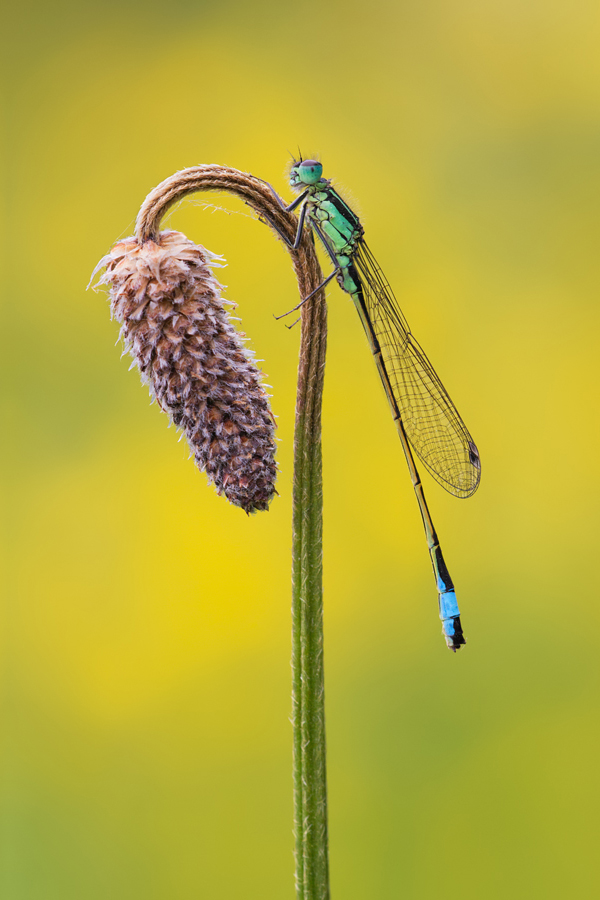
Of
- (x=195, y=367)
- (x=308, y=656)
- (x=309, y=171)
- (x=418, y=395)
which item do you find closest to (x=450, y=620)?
(x=418, y=395)

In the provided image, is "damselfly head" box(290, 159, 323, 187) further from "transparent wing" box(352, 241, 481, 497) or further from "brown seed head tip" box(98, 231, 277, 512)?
"brown seed head tip" box(98, 231, 277, 512)

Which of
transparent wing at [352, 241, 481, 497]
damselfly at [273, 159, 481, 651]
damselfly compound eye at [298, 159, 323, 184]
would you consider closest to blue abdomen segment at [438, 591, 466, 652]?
damselfly at [273, 159, 481, 651]

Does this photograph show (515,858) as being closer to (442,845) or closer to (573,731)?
(442,845)

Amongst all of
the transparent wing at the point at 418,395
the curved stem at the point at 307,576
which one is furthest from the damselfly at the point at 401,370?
the curved stem at the point at 307,576

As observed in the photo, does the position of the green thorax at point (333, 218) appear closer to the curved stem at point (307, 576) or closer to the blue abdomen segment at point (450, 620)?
the curved stem at point (307, 576)

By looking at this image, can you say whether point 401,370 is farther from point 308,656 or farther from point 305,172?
point 308,656

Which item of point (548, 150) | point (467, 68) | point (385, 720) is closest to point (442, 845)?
point (385, 720)

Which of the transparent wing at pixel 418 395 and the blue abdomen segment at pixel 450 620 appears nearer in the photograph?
the blue abdomen segment at pixel 450 620
